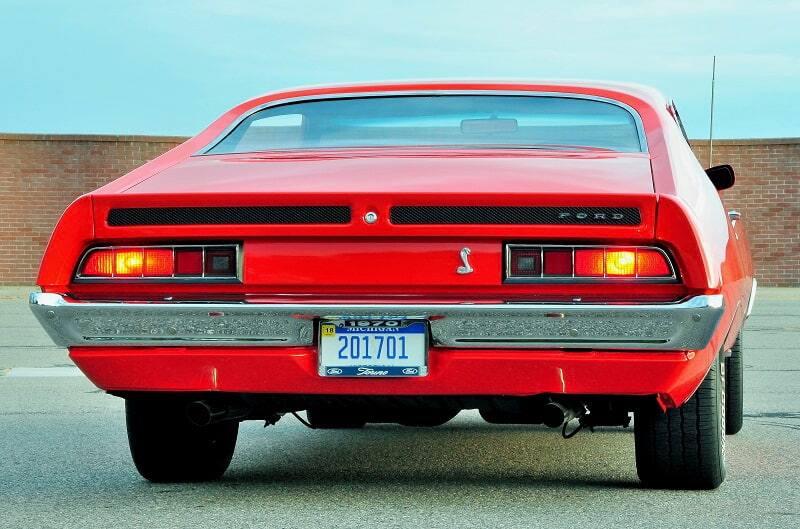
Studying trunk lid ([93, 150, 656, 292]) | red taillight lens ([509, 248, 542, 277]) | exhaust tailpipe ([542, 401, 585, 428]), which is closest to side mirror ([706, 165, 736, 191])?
trunk lid ([93, 150, 656, 292])

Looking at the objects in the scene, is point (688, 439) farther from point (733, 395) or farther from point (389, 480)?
point (733, 395)

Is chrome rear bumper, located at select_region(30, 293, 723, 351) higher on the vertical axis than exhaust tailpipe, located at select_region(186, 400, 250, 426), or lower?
Result: higher

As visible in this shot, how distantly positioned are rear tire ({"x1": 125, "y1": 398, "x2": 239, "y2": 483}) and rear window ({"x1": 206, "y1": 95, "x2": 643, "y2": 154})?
1.03m

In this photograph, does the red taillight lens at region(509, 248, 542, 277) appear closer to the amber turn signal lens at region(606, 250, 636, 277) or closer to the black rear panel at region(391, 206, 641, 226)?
the black rear panel at region(391, 206, 641, 226)

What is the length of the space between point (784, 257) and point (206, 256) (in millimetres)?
27322

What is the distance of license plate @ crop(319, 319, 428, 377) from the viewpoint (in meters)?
4.39

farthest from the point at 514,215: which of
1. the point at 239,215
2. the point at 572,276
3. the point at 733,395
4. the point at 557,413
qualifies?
the point at 733,395

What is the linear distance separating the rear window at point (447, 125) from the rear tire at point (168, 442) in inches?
40.6

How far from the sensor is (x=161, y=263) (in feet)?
14.9

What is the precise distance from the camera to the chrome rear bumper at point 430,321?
4.26 meters

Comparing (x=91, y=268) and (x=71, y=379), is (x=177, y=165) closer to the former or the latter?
(x=91, y=268)

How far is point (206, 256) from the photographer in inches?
177

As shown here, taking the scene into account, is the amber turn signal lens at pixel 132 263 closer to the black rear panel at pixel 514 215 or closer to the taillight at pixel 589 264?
the black rear panel at pixel 514 215

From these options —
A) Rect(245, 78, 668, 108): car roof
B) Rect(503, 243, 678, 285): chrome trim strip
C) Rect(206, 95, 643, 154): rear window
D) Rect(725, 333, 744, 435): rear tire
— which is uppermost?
Rect(245, 78, 668, 108): car roof
